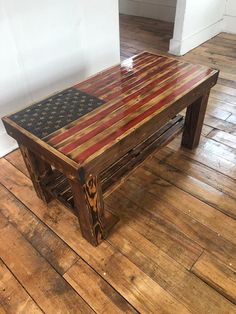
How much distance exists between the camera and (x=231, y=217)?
1243 millimetres

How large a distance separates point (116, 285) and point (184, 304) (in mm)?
247

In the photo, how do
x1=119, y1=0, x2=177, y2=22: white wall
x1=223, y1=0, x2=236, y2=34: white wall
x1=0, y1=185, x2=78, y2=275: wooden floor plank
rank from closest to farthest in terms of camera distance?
x1=0, y1=185, x2=78, y2=275: wooden floor plank → x1=223, y1=0, x2=236, y2=34: white wall → x1=119, y1=0, x2=177, y2=22: white wall

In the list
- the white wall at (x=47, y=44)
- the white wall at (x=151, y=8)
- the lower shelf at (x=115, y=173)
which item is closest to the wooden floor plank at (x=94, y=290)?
the lower shelf at (x=115, y=173)

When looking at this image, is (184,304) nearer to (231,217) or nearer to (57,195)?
(231,217)

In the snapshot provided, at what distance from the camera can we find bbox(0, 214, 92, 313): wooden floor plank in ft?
3.23

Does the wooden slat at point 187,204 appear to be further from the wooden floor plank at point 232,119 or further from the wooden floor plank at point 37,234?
the wooden floor plank at point 232,119

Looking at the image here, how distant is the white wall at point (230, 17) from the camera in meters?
2.95

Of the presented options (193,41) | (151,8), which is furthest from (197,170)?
(151,8)

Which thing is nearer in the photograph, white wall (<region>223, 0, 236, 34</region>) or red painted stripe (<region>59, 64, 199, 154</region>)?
red painted stripe (<region>59, 64, 199, 154</region>)

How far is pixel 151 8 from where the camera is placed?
356cm

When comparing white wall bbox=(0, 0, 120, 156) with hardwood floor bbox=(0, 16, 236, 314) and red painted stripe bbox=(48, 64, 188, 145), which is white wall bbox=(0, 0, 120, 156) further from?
red painted stripe bbox=(48, 64, 188, 145)

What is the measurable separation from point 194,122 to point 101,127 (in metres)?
0.68

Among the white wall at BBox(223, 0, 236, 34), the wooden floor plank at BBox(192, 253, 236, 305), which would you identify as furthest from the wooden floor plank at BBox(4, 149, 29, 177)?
the white wall at BBox(223, 0, 236, 34)

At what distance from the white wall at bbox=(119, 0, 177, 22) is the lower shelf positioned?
2.59 metres
